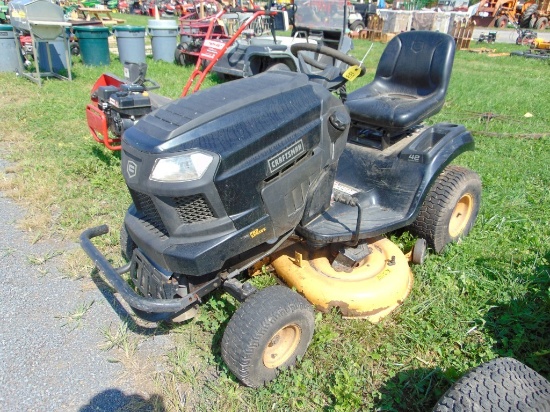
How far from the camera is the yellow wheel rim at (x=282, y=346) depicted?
2.13 metres

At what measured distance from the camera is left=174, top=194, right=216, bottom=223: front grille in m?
1.77

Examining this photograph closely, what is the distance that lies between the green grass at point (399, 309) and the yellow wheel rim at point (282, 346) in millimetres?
86

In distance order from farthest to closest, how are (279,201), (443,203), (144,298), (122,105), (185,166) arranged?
1. (122,105)
2. (443,203)
3. (279,201)
4. (144,298)
5. (185,166)

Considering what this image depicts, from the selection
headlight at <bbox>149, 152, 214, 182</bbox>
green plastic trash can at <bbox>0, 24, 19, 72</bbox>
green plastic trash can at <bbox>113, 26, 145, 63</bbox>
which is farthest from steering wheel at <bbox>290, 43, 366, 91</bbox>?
green plastic trash can at <bbox>0, 24, 19, 72</bbox>

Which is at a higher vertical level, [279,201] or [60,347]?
[279,201]

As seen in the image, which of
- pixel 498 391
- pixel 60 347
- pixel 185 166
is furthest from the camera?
pixel 60 347

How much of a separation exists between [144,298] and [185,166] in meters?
0.61

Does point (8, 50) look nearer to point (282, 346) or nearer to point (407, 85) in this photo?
point (407, 85)

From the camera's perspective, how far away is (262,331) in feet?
6.35

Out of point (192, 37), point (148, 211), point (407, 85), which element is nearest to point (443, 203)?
point (407, 85)

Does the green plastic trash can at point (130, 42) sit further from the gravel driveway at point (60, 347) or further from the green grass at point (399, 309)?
the gravel driveway at point (60, 347)

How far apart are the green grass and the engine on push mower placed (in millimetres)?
479

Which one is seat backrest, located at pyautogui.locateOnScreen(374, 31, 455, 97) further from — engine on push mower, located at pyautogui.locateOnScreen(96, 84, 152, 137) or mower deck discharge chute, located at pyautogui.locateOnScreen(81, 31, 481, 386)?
engine on push mower, located at pyautogui.locateOnScreen(96, 84, 152, 137)

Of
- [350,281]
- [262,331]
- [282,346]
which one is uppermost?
[262,331]
